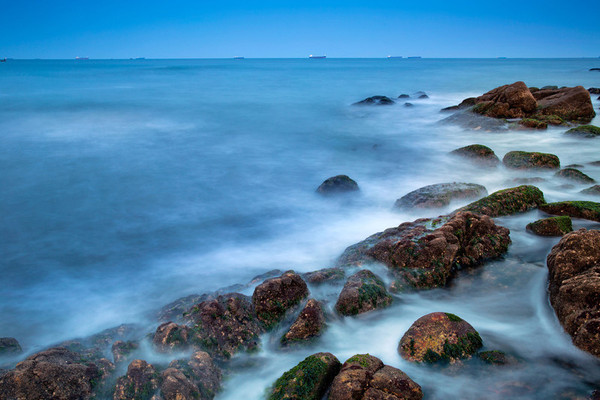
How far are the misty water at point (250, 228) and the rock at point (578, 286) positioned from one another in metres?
0.14

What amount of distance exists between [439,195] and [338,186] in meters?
2.26

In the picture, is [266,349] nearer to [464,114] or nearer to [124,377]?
[124,377]

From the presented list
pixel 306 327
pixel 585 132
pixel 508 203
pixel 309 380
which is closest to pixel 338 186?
pixel 508 203

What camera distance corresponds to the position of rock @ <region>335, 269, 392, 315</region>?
12.3 feet

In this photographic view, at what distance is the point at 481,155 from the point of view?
9.18 meters

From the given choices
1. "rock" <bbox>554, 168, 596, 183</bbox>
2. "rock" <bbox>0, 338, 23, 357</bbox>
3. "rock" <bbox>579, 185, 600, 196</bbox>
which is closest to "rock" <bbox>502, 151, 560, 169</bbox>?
"rock" <bbox>554, 168, 596, 183</bbox>

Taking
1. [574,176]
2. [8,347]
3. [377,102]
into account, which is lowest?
[8,347]

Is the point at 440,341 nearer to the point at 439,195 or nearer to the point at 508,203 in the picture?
the point at 508,203

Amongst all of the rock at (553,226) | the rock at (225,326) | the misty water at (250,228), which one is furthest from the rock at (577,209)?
the rock at (225,326)

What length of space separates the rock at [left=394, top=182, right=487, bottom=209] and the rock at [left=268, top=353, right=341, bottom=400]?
4203mm

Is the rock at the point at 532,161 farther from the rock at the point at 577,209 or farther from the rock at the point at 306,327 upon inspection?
the rock at the point at 306,327

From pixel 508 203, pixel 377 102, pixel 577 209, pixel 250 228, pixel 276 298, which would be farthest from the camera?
pixel 377 102

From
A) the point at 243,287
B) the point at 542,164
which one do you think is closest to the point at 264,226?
the point at 243,287

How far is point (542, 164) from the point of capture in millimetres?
8125
